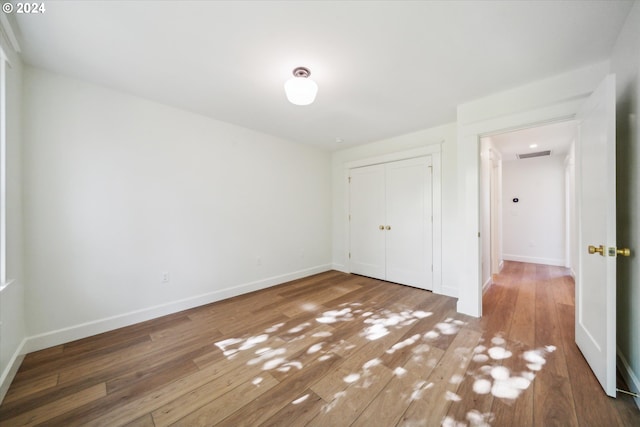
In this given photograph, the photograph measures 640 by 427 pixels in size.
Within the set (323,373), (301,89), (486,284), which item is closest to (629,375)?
(323,373)

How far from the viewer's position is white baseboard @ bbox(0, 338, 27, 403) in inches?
60.9

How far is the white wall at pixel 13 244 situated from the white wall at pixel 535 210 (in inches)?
322

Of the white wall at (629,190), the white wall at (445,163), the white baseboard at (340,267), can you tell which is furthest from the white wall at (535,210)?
the white wall at (629,190)

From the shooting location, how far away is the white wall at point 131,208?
2.12 m

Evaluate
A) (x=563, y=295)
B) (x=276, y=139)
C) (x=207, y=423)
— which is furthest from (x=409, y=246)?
(x=207, y=423)

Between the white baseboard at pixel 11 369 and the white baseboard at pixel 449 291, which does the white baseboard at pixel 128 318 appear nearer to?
the white baseboard at pixel 11 369

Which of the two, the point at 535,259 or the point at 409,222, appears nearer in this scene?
the point at 409,222

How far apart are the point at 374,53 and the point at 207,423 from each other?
2810 millimetres

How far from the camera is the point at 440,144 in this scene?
11.3 ft

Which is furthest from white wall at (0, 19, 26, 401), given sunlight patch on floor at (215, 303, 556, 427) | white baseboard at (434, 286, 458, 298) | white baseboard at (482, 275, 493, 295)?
white baseboard at (482, 275, 493, 295)

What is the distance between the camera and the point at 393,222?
404 cm

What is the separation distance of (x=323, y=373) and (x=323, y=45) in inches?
99.1

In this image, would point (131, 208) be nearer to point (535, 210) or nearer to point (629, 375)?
→ point (629, 375)

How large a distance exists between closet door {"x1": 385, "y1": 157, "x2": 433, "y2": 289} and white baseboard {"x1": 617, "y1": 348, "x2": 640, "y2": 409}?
191 cm
